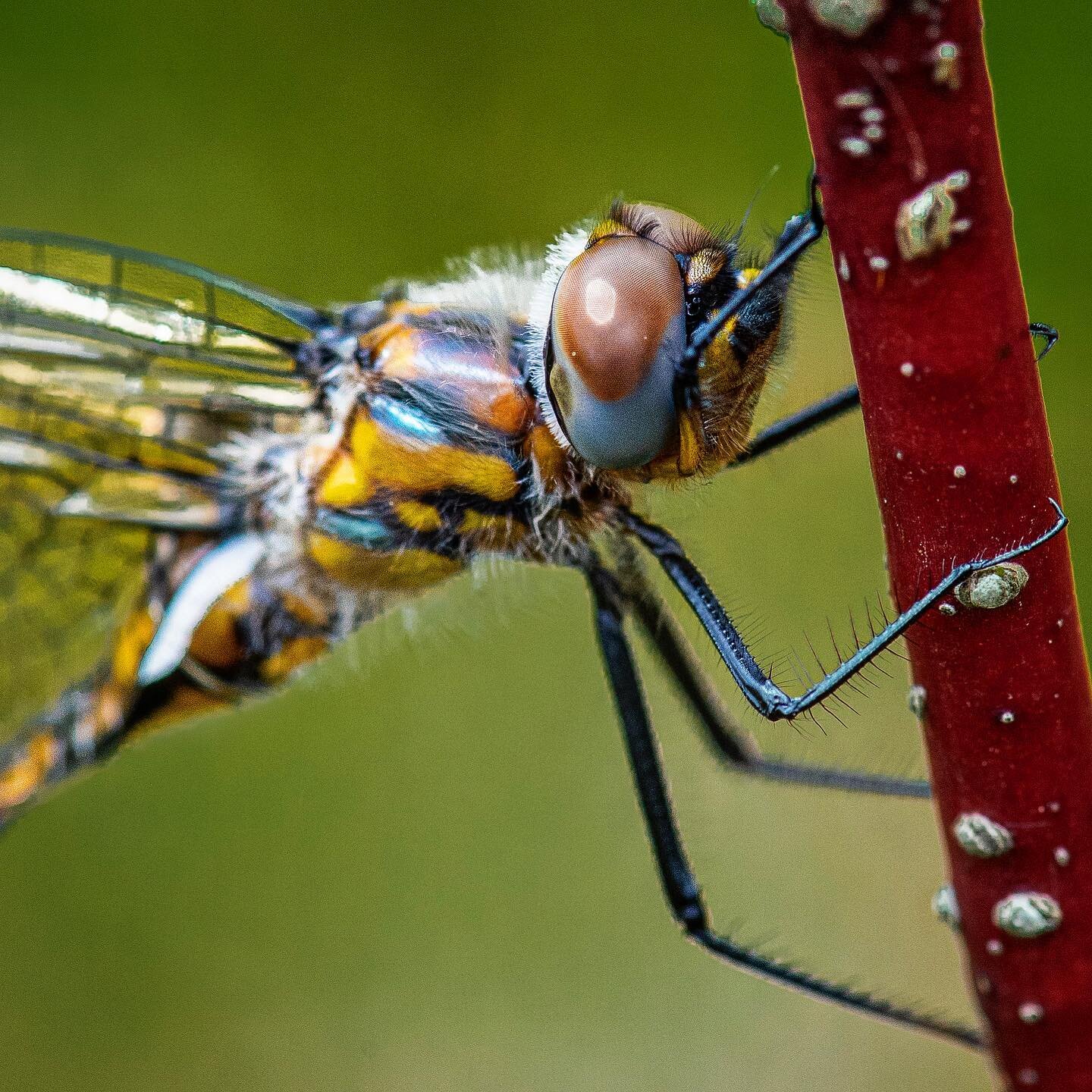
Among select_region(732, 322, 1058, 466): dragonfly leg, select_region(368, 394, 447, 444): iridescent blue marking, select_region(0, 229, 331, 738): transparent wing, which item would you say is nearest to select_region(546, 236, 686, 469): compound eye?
select_region(732, 322, 1058, 466): dragonfly leg

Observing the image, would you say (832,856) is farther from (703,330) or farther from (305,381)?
(703,330)

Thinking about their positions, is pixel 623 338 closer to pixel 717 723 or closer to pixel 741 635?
pixel 741 635

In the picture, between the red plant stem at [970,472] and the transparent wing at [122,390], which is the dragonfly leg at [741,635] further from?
the transparent wing at [122,390]

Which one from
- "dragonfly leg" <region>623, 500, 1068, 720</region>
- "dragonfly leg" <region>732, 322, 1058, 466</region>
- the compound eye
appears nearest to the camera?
"dragonfly leg" <region>623, 500, 1068, 720</region>

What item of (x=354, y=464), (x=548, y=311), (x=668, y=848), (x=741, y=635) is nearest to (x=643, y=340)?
(x=548, y=311)

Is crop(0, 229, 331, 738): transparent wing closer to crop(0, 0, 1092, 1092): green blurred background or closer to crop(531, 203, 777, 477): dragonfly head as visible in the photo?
crop(531, 203, 777, 477): dragonfly head

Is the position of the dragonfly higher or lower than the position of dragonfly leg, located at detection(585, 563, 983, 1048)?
higher

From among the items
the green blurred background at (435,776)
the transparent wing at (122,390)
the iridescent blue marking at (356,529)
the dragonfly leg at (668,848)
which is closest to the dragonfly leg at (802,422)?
the dragonfly leg at (668,848)
